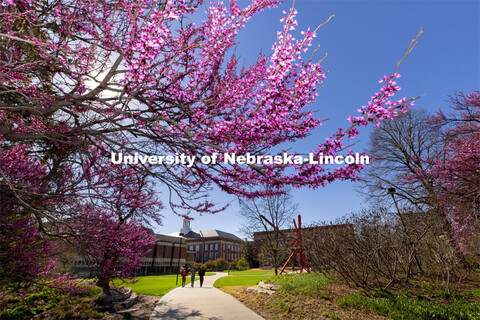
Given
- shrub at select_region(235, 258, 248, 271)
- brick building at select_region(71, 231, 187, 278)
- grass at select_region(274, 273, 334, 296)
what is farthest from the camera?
brick building at select_region(71, 231, 187, 278)

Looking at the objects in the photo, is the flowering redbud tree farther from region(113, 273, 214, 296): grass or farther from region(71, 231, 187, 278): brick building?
region(71, 231, 187, 278): brick building

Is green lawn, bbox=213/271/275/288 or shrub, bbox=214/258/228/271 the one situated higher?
shrub, bbox=214/258/228/271

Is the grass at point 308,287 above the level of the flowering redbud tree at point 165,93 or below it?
below

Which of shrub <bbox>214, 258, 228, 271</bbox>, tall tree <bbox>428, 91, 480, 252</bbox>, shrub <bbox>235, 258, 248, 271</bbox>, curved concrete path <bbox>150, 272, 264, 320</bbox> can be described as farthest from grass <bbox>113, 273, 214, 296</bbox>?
shrub <bbox>214, 258, 228, 271</bbox>

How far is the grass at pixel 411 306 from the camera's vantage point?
539 cm

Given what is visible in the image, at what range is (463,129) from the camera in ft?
34.6

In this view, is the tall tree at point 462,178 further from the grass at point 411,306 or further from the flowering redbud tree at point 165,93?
the flowering redbud tree at point 165,93

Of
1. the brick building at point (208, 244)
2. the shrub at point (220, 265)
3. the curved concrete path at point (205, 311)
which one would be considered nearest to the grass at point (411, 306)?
the curved concrete path at point (205, 311)

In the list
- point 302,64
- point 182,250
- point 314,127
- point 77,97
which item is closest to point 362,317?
point 314,127

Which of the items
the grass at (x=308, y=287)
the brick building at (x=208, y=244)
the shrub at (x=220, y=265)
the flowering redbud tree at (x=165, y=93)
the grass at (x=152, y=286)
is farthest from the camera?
the brick building at (x=208, y=244)

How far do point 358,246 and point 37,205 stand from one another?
9.36 m

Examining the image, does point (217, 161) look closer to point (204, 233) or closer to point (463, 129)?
point (463, 129)

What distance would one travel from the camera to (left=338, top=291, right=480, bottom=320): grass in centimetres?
539

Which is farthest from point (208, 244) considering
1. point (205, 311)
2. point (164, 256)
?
point (205, 311)
